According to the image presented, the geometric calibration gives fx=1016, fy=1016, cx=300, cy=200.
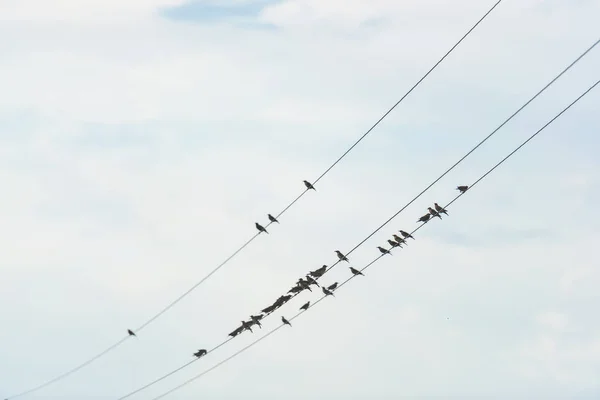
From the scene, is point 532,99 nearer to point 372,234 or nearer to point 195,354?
point 372,234

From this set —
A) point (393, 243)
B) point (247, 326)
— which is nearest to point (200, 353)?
point (247, 326)

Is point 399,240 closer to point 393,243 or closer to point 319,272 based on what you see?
point 393,243

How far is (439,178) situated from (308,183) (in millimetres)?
21451

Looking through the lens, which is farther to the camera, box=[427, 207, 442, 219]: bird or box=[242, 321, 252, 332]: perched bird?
box=[242, 321, 252, 332]: perched bird

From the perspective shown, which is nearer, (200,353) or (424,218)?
(424,218)

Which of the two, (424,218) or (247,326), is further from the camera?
(247,326)

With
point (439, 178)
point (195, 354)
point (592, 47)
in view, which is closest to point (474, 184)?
point (439, 178)

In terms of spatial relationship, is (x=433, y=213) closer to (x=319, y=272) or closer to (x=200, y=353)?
(x=319, y=272)

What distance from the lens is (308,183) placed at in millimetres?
49969

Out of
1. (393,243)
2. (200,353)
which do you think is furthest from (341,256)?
(200,353)

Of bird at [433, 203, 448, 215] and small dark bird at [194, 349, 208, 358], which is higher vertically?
small dark bird at [194, 349, 208, 358]

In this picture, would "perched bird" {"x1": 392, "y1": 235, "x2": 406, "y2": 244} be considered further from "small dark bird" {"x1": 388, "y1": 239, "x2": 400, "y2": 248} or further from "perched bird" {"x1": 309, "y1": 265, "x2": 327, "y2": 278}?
"perched bird" {"x1": 309, "y1": 265, "x2": 327, "y2": 278}

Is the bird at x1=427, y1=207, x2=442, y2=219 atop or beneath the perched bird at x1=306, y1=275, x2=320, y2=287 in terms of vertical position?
beneath

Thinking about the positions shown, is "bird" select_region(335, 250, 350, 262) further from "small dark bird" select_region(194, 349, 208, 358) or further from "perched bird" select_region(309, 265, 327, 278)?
"small dark bird" select_region(194, 349, 208, 358)
